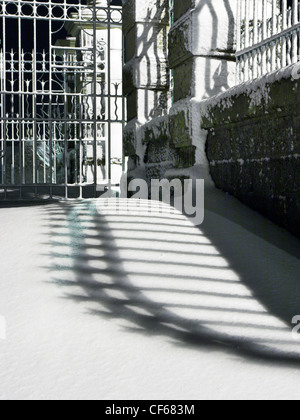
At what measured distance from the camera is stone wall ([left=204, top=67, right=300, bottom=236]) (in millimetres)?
3654

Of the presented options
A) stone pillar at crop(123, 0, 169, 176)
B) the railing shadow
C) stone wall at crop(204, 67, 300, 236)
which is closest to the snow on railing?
stone wall at crop(204, 67, 300, 236)

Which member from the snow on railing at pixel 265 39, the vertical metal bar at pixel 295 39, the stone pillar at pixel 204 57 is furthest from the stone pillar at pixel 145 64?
the vertical metal bar at pixel 295 39

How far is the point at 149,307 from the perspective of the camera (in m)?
2.86

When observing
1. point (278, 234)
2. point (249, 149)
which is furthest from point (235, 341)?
point (249, 149)

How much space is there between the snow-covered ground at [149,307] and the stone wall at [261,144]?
175 mm

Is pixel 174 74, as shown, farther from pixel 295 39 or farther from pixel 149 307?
pixel 149 307

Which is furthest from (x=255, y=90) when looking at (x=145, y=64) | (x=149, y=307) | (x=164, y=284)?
(x=145, y=64)

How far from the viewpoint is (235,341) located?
8.34ft

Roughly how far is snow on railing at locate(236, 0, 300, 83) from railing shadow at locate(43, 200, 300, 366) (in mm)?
1320

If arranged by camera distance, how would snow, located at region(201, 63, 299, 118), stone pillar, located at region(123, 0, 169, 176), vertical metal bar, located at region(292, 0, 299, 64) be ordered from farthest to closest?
stone pillar, located at region(123, 0, 169, 176) → vertical metal bar, located at region(292, 0, 299, 64) → snow, located at region(201, 63, 299, 118)

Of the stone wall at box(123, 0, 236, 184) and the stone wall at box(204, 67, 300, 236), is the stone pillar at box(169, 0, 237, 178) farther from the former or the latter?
the stone wall at box(204, 67, 300, 236)

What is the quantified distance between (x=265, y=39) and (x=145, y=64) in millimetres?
2499
